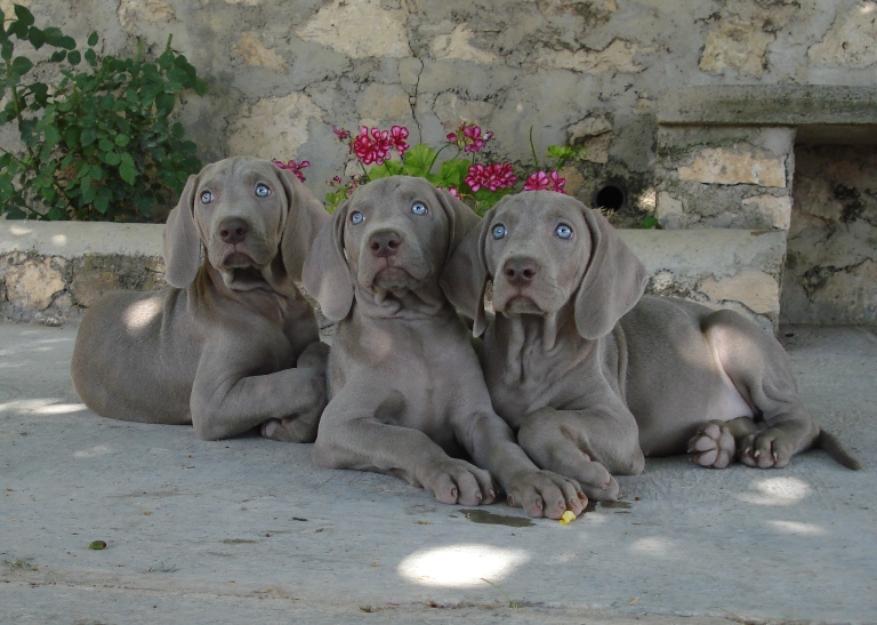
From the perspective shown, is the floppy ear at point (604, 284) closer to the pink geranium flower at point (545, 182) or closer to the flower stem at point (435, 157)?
the pink geranium flower at point (545, 182)

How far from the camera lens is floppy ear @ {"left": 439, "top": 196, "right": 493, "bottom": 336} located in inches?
166

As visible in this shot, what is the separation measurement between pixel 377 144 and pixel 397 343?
103 inches

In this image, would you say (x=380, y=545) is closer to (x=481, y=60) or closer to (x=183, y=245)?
(x=183, y=245)

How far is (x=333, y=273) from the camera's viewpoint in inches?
175

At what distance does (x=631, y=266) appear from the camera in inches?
167

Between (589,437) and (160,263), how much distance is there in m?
3.59

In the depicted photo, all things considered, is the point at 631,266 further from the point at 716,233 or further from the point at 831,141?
the point at 831,141

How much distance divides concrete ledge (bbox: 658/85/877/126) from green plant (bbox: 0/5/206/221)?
295 centimetres

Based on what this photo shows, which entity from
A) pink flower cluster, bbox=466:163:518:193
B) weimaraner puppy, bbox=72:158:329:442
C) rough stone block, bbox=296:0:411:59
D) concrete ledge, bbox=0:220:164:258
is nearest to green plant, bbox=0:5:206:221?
concrete ledge, bbox=0:220:164:258

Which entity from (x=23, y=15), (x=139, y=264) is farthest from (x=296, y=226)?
(x=23, y=15)

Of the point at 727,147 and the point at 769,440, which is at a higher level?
the point at 727,147

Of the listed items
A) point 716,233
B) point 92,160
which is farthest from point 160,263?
point 716,233

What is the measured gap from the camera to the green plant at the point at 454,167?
678 cm

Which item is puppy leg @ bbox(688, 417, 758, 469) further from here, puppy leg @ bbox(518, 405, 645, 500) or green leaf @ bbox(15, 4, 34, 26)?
green leaf @ bbox(15, 4, 34, 26)
